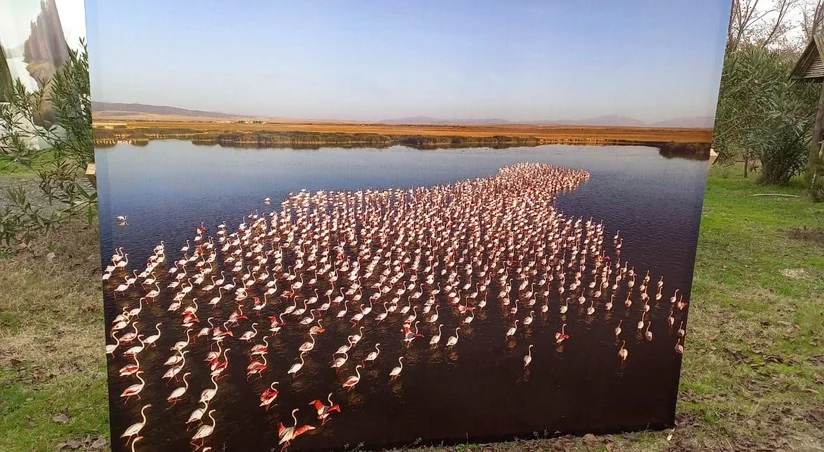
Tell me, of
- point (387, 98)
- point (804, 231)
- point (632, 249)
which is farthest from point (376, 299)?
point (804, 231)

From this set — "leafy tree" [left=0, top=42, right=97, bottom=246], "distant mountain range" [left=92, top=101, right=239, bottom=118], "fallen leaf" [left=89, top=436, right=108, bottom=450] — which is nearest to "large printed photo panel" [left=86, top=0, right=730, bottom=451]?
"distant mountain range" [left=92, top=101, right=239, bottom=118]

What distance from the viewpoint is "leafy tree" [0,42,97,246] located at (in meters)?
4.34

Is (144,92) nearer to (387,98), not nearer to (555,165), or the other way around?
(387,98)

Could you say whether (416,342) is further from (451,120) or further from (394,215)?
(451,120)

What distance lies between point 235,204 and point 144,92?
65 centimetres

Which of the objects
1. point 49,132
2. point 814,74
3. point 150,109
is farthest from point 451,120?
point 814,74

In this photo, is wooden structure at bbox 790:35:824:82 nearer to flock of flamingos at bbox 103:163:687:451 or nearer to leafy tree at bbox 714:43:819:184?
leafy tree at bbox 714:43:819:184

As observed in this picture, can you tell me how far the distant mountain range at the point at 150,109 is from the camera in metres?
2.31

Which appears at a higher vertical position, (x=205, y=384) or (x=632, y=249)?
(x=632, y=249)

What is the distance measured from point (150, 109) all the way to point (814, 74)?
1475 cm

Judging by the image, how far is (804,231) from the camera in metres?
9.36

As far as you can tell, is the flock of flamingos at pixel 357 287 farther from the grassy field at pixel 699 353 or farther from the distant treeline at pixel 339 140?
the grassy field at pixel 699 353

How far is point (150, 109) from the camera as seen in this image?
2373mm

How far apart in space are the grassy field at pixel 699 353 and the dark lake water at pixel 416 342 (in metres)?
0.36
